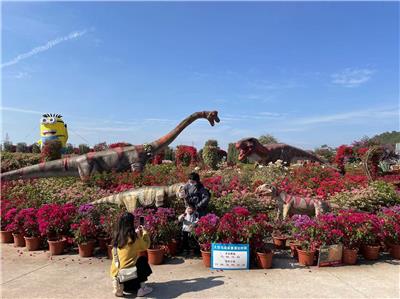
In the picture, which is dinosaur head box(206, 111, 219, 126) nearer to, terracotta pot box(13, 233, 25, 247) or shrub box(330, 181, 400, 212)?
shrub box(330, 181, 400, 212)

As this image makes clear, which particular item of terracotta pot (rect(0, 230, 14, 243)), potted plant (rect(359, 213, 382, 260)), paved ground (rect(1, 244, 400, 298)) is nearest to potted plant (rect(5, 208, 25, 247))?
terracotta pot (rect(0, 230, 14, 243))

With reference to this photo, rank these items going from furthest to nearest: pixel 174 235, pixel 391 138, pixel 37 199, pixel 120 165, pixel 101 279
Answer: pixel 391 138
pixel 120 165
pixel 37 199
pixel 174 235
pixel 101 279

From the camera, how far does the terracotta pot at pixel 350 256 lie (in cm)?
536

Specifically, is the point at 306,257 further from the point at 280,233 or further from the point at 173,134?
the point at 173,134

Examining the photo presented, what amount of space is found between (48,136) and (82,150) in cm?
334

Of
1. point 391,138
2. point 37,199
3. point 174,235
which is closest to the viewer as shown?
point 174,235

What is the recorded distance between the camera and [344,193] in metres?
8.56

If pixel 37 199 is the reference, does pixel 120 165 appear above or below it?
above

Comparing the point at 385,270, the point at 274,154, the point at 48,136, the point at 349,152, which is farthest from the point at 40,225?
the point at 48,136

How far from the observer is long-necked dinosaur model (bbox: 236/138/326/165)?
14836 millimetres

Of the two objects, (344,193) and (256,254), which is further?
(344,193)

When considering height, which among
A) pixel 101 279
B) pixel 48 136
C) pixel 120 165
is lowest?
pixel 101 279

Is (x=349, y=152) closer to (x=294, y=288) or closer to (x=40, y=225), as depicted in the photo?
(x=294, y=288)

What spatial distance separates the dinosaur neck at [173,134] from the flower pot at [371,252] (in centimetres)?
673
